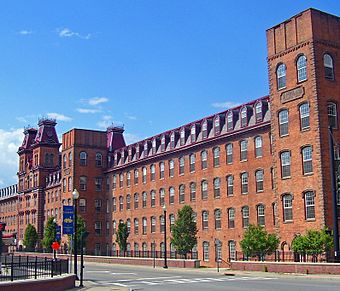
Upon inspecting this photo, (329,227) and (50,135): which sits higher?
(50,135)

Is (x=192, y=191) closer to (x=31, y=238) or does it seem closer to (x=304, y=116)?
(x=304, y=116)

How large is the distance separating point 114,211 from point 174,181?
1955cm

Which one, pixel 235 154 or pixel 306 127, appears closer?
pixel 306 127

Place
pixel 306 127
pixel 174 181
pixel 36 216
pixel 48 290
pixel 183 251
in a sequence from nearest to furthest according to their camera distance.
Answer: pixel 48 290 → pixel 306 127 → pixel 183 251 → pixel 174 181 → pixel 36 216

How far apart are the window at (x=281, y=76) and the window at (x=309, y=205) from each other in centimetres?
945

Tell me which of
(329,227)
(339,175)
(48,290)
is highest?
(339,175)

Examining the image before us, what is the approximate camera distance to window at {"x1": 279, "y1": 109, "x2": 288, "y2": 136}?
147 feet

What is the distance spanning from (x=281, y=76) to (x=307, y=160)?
787cm

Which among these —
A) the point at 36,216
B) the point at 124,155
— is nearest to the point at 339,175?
the point at 124,155

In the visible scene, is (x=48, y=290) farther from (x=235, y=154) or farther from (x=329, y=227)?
(x=235, y=154)

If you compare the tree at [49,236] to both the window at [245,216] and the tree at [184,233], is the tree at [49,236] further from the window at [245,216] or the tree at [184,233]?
the window at [245,216]

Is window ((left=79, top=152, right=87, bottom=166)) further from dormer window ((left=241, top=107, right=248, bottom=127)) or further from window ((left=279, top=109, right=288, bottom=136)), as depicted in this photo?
window ((left=279, top=109, right=288, bottom=136))

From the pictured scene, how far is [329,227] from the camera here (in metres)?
39.9

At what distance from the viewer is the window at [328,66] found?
43.1 metres
